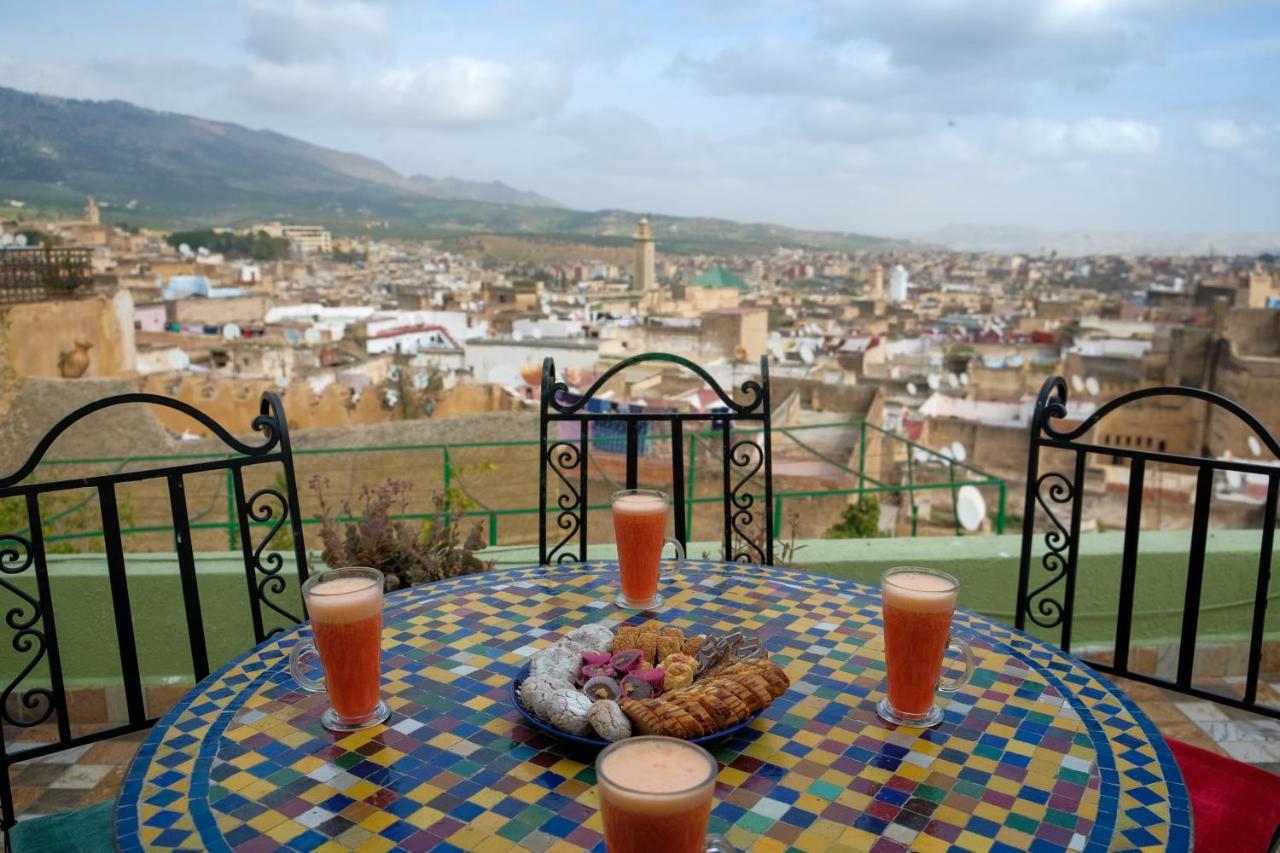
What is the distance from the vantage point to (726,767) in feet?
3.22

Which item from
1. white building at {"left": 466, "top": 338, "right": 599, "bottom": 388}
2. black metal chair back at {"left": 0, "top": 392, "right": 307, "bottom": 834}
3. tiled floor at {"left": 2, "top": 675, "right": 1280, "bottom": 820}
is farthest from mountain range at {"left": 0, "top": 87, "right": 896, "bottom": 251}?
black metal chair back at {"left": 0, "top": 392, "right": 307, "bottom": 834}

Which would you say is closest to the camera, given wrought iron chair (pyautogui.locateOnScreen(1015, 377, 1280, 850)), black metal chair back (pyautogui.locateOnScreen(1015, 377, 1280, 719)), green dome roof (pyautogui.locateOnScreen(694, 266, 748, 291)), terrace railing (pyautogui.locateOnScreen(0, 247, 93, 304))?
wrought iron chair (pyautogui.locateOnScreen(1015, 377, 1280, 850))

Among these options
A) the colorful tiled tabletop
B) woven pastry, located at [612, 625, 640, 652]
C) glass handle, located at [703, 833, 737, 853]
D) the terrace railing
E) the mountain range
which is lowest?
the colorful tiled tabletop

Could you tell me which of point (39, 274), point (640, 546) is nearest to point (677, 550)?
point (640, 546)

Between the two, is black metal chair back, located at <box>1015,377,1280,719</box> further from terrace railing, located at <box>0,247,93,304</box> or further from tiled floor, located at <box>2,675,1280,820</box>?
terrace railing, located at <box>0,247,93,304</box>

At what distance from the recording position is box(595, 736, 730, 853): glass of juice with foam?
2.38ft

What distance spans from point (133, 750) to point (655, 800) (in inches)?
97.2

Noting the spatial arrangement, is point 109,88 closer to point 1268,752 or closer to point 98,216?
point 98,216

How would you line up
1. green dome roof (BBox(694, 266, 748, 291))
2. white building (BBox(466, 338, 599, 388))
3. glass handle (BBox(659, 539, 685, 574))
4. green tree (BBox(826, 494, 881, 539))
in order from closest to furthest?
glass handle (BBox(659, 539, 685, 574))
green tree (BBox(826, 494, 881, 539))
white building (BBox(466, 338, 599, 388))
green dome roof (BBox(694, 266, 748, 291))

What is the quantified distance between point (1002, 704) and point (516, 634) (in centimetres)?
68

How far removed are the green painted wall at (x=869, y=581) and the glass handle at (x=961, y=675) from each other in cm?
168

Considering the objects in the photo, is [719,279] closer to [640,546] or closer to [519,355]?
[519,355]

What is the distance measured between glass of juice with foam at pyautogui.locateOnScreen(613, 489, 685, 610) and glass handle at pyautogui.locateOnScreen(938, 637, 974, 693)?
49 centimetres

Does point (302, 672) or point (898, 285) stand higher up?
point (302, 672)
